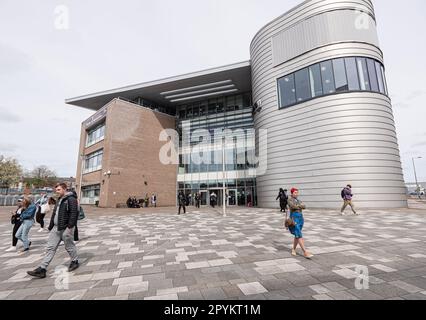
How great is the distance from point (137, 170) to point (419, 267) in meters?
28.7

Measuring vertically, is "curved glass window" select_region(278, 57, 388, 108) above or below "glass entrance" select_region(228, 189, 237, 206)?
above

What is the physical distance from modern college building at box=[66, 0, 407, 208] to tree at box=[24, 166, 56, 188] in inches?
1738

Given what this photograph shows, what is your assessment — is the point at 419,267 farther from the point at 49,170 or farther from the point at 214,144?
the point at 49,170

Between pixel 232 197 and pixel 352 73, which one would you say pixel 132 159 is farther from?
pixel 352 73

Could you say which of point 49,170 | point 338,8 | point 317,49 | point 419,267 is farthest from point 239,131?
point 49,170

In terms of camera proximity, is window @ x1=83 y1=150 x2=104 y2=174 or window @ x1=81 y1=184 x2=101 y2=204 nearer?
window @ x1=81 y1=184 x2=101 y2=204

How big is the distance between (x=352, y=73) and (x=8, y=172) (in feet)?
219

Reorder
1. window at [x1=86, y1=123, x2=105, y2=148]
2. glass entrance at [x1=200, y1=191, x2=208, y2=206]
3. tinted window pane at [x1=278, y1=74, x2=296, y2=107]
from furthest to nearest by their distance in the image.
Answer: glass entrance at [x1=200, y1=191, x2=208, y2=206] → window at [x1=86, y1=123, x2=105, y2=148] → tinted window pane at [x1=278, y1=74, x2=296, y2=107]

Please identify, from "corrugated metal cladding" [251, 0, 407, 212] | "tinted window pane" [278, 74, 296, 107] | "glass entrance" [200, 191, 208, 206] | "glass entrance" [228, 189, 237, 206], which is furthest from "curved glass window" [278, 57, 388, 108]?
"glass entrance" [200, 191, 208, 206]

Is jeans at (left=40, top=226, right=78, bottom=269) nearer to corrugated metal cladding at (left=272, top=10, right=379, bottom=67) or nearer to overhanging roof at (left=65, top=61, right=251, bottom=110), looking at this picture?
corrugated metal cladding at (left=272, top=10, right=379, bottom=67)

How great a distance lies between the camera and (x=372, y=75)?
738 inches

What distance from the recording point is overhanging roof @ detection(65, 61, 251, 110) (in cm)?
2855

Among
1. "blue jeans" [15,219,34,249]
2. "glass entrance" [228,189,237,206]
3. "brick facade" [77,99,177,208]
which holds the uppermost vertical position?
"brick facade" [77,99,177,208]

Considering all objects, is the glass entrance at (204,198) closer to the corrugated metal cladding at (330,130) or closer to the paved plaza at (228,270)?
the corrugated metal cladding at (330,130)
